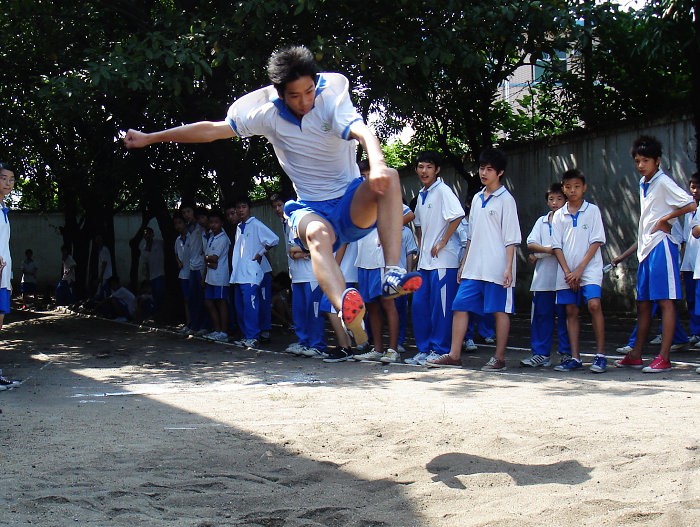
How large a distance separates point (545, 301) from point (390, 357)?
1680mm

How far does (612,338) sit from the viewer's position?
35.9 feet

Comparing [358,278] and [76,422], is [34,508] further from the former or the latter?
[358,278]

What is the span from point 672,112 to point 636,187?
136cm

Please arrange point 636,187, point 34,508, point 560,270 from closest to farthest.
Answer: point 34,508 < point 560,270 < point 636,187

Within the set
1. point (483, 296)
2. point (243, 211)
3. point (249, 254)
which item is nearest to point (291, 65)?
point (483, 296)

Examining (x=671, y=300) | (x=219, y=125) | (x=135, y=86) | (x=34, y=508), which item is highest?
(x=135, y=86)

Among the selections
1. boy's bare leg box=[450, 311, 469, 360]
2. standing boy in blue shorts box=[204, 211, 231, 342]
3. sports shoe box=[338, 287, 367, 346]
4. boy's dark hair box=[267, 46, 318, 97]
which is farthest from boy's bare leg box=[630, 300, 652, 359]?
standing boy in blue shorts box=[204, 211, 231, 342]

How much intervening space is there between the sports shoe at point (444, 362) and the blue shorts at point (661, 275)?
1.79m

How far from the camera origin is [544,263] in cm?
870

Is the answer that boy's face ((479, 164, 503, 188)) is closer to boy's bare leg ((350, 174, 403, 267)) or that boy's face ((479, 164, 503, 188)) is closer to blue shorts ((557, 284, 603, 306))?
blue shorts ((557, 284, 603, 306))

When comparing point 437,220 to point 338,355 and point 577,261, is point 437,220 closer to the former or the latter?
point 577,261

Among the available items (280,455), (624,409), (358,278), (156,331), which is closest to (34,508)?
(280,455)

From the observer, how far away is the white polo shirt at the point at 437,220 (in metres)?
9.02

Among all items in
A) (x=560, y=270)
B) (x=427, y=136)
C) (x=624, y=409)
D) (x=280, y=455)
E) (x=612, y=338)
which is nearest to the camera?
(x=280, y=455)
